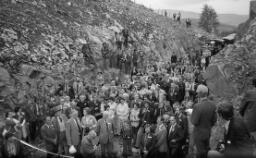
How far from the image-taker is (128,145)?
1277 cm

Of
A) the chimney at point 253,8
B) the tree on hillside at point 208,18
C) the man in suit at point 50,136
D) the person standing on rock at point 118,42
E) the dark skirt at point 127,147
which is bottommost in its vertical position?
the dark skirt at point 127,147

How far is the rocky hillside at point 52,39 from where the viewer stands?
20.5 m

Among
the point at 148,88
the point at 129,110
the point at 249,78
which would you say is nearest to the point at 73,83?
the point at 148,88

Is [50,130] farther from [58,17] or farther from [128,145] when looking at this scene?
[58,17]

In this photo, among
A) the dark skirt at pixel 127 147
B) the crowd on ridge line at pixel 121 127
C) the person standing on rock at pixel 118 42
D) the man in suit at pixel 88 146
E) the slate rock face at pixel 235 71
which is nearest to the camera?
the crowd on ridge line at pixel 121 127

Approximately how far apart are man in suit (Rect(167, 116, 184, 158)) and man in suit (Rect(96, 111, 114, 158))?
1895 millimetres

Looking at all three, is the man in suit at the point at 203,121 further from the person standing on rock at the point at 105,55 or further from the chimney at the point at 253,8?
the person standing on rock at the point at 105,55

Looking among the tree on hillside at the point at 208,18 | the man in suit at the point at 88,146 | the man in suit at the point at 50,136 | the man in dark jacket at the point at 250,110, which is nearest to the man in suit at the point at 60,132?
the man in suit at the point at 50,136

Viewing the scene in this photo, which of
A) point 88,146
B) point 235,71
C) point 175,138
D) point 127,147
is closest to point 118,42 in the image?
point 235,71

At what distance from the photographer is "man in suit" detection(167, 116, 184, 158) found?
11.2 m

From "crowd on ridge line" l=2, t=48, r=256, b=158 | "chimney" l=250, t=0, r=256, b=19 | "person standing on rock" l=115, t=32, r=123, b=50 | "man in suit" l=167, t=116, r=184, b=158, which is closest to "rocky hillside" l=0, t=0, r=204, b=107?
"person standing on rock" l=115, t=32, r=123, b=50

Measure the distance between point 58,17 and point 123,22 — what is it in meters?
8.63

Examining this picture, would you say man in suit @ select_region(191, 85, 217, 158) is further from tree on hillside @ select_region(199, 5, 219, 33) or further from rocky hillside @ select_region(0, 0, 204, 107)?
tree on hillside @ select_region(199, 5, 219, 33)

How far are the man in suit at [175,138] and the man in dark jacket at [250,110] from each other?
3.30 meters
